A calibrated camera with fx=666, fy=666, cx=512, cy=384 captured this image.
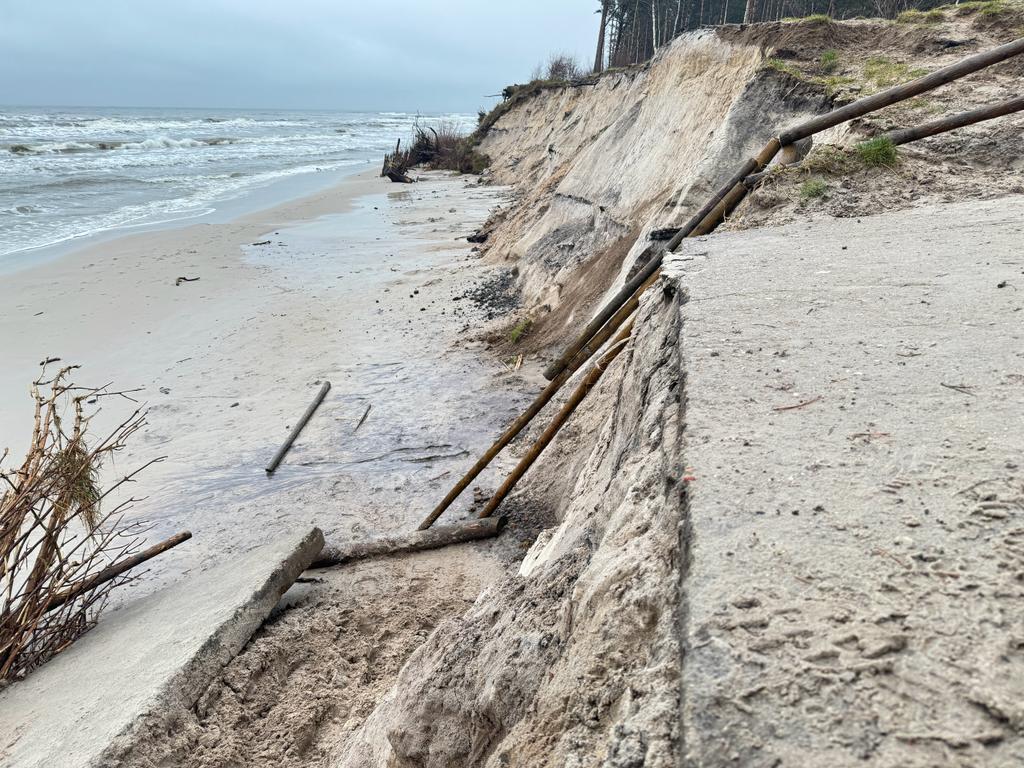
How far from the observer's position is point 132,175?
1030 inches

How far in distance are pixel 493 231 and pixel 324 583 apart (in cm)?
1026

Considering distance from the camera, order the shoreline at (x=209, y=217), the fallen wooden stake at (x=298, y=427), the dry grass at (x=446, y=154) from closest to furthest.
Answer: the fallen wooden stake at (x=298, y=427) → the shoreline at (x=209, y=217) → the dry grass at (x=446, y=154)

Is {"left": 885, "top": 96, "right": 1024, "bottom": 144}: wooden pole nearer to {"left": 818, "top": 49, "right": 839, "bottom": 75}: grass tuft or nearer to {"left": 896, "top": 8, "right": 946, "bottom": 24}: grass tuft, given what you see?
{"left": 818, "top": 49, "right": 839, "bottom": 75}: grass tuft

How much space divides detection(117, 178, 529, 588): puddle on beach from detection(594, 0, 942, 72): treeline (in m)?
25.8

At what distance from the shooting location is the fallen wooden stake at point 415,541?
4.36m

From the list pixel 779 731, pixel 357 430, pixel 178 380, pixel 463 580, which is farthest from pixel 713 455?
pixel 178 380

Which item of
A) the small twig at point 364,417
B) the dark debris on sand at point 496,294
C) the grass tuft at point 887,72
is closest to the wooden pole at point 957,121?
the grass tuft at point 887,72

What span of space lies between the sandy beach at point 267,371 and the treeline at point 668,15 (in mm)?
24849

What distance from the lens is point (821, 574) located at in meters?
1.43

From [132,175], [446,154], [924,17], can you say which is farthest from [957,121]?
[446,154]

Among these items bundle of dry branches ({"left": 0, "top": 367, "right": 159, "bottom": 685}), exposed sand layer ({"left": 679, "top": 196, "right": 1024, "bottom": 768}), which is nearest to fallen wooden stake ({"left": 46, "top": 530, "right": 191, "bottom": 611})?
bundle of dry branches ({"left": 0, "top": 367, "right": 159, "bottom": 685})

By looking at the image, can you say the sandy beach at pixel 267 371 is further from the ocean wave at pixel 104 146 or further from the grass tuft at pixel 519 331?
the ocean wave at pixel 104 146

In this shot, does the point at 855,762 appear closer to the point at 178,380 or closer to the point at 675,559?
the point at 675,559

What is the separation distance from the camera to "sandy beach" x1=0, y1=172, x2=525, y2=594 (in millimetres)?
5336
